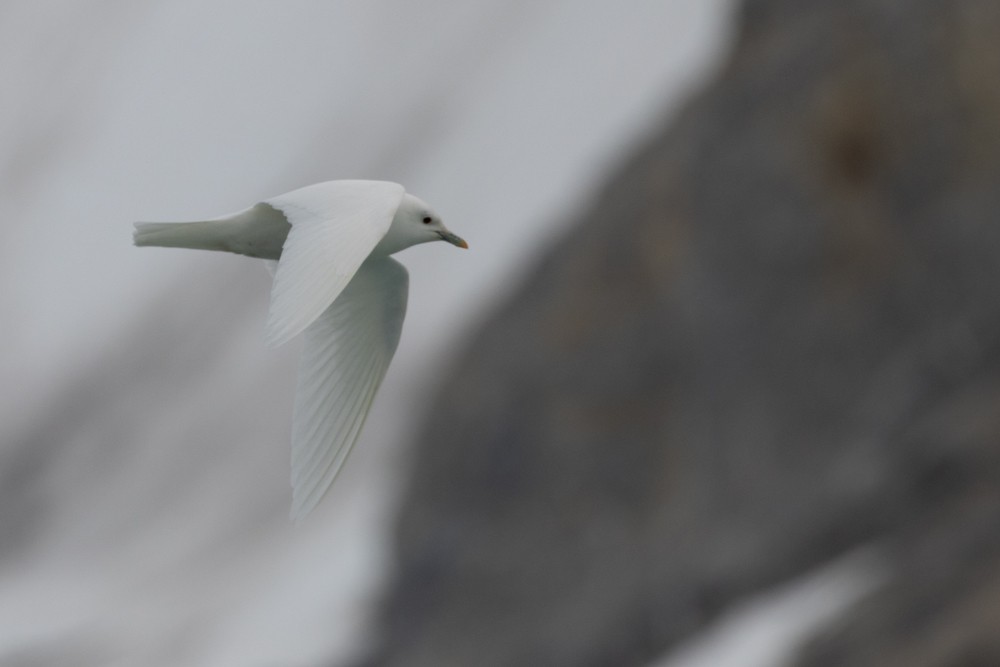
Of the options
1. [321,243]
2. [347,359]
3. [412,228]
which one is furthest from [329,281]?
[347,359]

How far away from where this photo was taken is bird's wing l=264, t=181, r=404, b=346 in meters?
5.91

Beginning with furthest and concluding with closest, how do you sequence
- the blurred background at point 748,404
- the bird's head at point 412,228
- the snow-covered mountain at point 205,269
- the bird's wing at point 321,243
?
the snow-covered mountain at point 205,269 < the blurred background at point 748,404 < the bird's head at point 412,228 < the bird's wing at point 321,243

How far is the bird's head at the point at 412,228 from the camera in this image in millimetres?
7707

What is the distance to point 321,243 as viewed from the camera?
647cm

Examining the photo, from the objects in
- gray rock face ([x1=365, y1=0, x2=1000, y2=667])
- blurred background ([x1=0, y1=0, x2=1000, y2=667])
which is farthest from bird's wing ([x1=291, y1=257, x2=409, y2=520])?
gray rock face ([x1=365, y1=0, x2=1000, y2=667])

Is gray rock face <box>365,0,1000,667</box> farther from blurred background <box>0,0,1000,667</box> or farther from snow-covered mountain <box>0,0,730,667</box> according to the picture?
snow-covered mountain <box>0,0,730,667</box>

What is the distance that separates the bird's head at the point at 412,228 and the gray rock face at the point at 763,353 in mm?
9233

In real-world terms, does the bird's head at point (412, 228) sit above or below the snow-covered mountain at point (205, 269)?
below

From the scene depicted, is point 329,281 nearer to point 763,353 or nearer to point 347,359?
point 347,359

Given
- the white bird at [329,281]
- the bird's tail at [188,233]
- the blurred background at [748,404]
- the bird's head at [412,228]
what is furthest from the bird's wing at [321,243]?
the blurred background at [748,404]

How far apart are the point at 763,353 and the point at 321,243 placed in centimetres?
1182

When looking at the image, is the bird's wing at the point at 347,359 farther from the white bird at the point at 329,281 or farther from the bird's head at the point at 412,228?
the bird's head at the point at 412,228

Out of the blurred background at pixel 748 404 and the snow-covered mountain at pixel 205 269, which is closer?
the blurred background at pixel 748 404

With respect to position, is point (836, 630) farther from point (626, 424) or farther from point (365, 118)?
point (365, 118)
